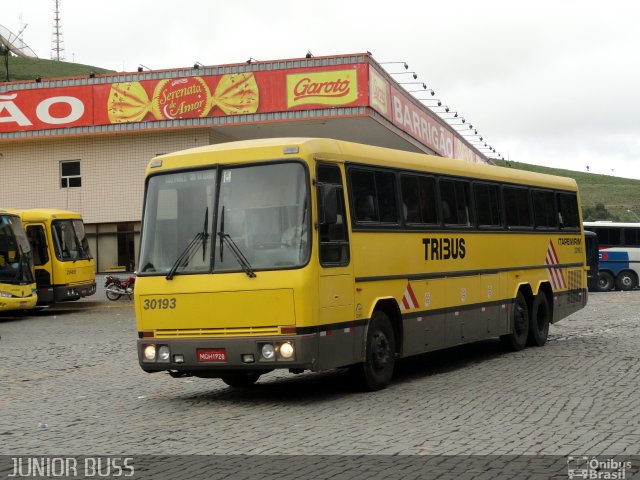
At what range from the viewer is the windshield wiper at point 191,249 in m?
11.8

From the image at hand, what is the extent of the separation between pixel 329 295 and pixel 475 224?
4.92m

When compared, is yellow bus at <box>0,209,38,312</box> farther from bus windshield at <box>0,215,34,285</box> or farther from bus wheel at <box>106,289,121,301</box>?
bus wheel at <box>106,289,121,301</box>

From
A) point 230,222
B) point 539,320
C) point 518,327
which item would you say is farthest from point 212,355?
point 539,320

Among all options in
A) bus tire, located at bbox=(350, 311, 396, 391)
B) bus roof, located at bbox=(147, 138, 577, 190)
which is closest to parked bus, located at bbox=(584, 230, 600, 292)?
bus roof, located at bbox=(147, 138, 577, 190)

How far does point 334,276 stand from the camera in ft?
38.6

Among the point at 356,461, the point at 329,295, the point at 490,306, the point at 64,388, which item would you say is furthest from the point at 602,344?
the point at 356,461

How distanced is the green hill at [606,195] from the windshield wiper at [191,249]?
115 m

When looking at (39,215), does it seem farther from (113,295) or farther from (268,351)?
(268,351)

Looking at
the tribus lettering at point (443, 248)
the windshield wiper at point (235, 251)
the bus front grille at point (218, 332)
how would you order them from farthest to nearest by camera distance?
the tribus lettering at point (443, 248), the windshield wiper at point (235, 251), the bus front grille at point (218, 332)

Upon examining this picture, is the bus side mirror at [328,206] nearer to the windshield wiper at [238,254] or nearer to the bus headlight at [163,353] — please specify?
the windshield wiper at [238,254]

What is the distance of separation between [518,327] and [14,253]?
16.7 metres

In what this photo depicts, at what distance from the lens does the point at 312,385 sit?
13.4 m

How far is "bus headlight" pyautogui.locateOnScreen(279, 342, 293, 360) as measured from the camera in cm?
1119

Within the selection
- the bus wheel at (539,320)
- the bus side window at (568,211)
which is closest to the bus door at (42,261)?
the bus side window at (568,211)
